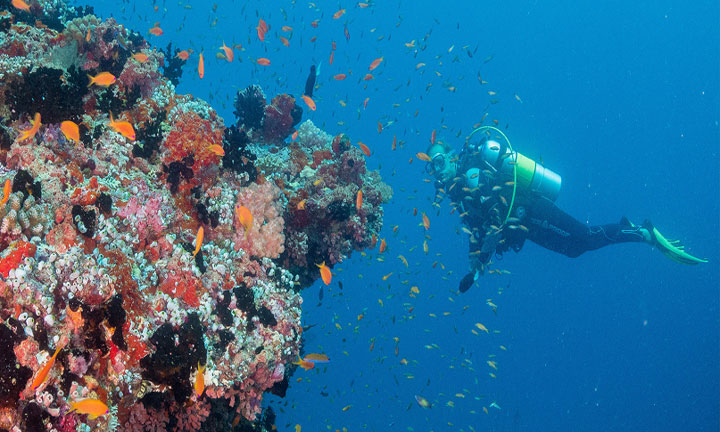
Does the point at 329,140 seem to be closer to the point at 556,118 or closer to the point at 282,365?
the point at 282,365

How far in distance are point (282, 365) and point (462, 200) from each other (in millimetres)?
A: 7819

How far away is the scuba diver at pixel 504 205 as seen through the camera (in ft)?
34.6

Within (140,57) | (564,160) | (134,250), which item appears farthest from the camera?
(564,160)

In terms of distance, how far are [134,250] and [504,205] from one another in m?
9.58

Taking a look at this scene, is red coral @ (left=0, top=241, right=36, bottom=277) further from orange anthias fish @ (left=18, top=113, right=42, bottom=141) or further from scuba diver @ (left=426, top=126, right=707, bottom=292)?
scuba diver @ (left=426, top=126, right=707, bottom=292)

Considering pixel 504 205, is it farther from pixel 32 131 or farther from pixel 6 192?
pixel 6 192

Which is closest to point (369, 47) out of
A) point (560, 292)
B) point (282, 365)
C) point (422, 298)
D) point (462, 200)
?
point (422, 298)

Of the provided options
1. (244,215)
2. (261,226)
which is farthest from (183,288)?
(261,226)

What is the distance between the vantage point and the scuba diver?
1055cm

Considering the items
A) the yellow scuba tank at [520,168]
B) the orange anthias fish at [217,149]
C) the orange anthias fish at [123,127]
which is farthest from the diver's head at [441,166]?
the orange anthias fish at [123,127]

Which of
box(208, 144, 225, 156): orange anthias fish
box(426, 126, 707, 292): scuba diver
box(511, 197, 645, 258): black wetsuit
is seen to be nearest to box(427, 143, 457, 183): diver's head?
box(426, 126, 707, 292): scuba diver

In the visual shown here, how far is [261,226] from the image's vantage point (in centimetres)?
541

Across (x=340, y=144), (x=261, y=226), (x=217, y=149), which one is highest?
(x=340, y=144)

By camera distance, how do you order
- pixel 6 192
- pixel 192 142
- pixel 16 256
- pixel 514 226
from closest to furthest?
1. pixel 16 256
2. pixel 6 192
3. pixel 192 142
4. pixel 514 226
